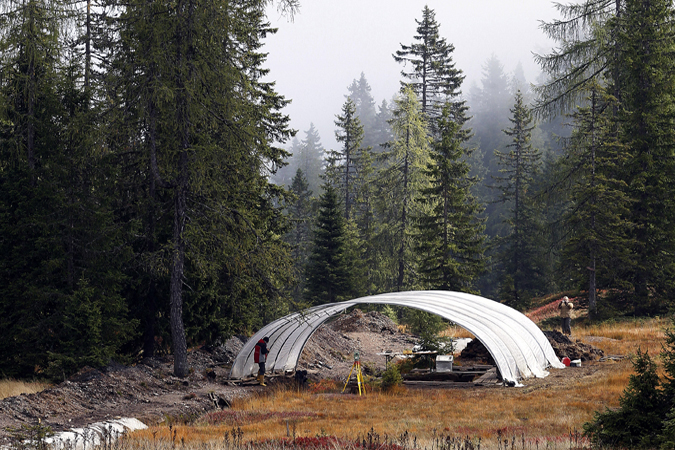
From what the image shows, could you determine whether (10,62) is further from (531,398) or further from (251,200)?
(531,398)

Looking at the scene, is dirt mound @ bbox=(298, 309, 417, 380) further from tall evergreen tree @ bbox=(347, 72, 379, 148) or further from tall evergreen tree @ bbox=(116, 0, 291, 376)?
tall evergreen tree @ bbox=(347, 72, 379, 148)

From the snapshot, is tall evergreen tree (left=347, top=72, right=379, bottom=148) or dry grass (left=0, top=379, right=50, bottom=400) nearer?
dry grass (left=0, top=379, right=50, bottom=400)

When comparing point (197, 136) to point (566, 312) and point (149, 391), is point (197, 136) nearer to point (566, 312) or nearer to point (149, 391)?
point (149, 391)

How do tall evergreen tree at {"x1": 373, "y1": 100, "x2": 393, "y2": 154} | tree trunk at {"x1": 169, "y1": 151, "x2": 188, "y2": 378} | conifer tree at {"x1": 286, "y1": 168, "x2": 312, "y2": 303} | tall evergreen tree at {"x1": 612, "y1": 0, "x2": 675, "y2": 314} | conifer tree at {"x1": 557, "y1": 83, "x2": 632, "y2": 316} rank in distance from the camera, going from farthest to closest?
tall evergreen tree at {"x1": 373, "y1": 100, "x2": 393, "y2": 154}
conifer tree at {"x1": 286, "y1": 168, "x2": 312, "y2": 303}
conifer tree at {"x1": 557, "y1": 83, "x2": 632, "y2": 316}
tall evergreen tree at {"x1": 612, "y1": 0, "x2": 675, "y2": 314}
tree trunk at {"x1": 169, "y1": 151, "x2": 188, "y2": 378}

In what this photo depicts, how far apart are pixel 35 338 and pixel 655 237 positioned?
29.4 metres

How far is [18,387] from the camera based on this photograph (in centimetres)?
1573

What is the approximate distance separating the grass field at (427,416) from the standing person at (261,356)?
1.01 metres

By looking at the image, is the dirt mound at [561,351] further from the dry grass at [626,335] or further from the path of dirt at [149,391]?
the path of dirt at [149,391]

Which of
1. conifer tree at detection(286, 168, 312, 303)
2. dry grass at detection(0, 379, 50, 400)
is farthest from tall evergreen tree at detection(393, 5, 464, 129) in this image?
dry grass at detection(0, 379, 50, 400)

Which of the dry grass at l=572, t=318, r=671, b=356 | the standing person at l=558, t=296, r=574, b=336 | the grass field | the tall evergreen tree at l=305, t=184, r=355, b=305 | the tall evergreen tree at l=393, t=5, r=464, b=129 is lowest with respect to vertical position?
the grass field

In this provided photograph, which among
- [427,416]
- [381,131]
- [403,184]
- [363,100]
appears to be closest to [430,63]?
[403,184]

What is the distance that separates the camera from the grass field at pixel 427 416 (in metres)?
10.4

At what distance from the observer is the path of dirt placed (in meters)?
13.2

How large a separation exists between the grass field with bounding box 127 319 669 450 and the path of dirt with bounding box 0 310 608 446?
4.03 feet
